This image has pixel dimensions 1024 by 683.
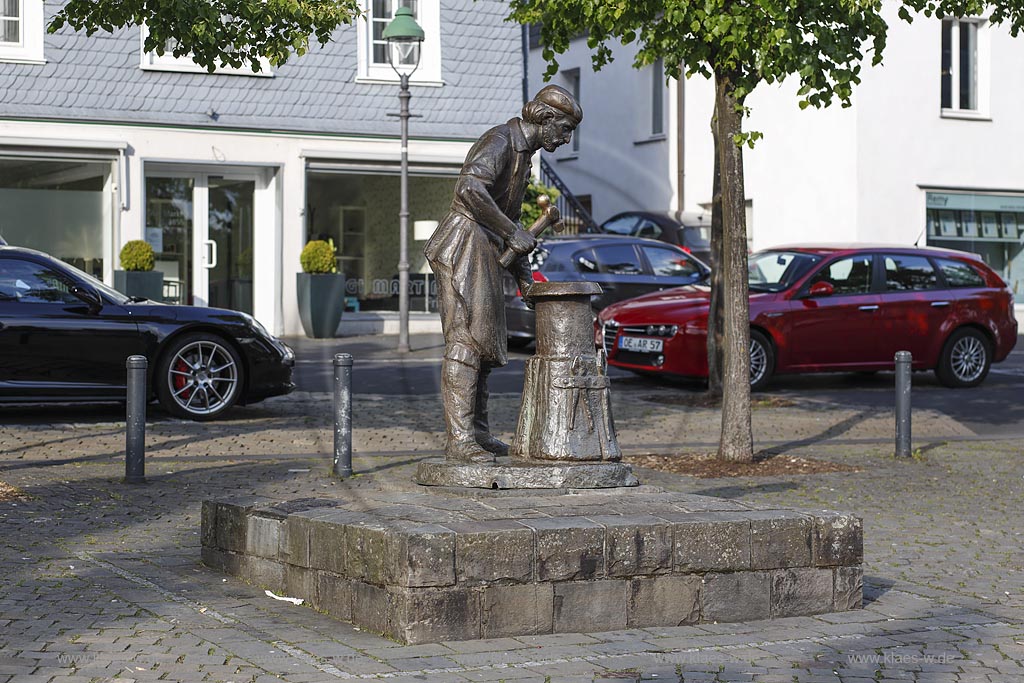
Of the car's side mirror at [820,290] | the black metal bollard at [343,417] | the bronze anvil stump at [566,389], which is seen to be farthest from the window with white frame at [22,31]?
the bronze anvil stump at [566,389]

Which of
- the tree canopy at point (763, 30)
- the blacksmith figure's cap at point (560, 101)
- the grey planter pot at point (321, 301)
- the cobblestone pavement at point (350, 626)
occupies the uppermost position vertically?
the tree canopy at point (763, 30)

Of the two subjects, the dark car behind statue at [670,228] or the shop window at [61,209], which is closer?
the shop window at [61,209]

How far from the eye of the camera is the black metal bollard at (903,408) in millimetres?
12336

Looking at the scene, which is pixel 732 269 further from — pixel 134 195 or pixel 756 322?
pixel 134 195

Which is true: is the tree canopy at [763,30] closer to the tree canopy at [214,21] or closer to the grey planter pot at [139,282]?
the tree canopy at [214,21]

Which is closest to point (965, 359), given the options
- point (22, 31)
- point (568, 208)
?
point (568, 208)

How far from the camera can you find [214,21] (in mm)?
11172

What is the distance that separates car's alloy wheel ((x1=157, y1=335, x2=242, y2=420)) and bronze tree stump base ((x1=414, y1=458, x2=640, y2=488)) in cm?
690

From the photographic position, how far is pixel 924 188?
99.9 ft

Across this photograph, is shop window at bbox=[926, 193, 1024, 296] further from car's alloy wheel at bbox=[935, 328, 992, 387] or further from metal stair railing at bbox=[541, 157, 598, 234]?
car's alloy wheel at bbox=[935, 328, 992, 387]

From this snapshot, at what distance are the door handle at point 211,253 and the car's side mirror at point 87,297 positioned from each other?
11112mm

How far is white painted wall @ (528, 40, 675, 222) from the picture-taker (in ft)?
113

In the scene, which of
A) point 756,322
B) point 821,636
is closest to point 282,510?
point 821,636

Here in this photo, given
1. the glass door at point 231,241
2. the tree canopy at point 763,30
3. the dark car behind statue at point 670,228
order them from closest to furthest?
the tree canopy at point 763,30
the glass door at point 231,241
the dark car behind statue at point 670,228
